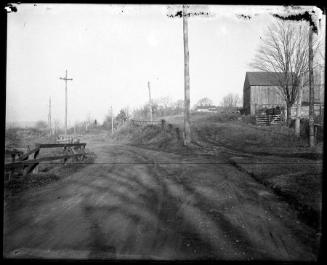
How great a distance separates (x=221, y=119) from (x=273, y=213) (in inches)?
1356

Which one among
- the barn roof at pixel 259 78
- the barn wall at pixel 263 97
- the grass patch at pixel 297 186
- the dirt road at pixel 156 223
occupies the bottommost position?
the dirt road at pixel 156 223

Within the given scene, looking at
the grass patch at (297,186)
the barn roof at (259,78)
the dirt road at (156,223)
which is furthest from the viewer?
the barn roof at (259,78)

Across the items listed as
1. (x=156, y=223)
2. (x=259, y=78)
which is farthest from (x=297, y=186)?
(x=259, y=78)

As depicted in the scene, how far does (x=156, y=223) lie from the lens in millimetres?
4434

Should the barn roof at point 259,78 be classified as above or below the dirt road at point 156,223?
above

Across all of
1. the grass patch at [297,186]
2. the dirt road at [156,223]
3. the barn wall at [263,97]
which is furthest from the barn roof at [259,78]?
the dirt road at [156,223]

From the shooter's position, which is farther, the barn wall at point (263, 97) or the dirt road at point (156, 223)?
the barn wall at point (263, 97)

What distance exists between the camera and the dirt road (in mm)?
3428

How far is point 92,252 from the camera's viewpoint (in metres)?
3.37

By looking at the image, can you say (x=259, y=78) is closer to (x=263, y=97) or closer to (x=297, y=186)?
(x=263, y=97)

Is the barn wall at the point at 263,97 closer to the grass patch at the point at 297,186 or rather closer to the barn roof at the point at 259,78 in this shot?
the barn roof at the point at 259,78

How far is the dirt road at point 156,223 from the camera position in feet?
11.2

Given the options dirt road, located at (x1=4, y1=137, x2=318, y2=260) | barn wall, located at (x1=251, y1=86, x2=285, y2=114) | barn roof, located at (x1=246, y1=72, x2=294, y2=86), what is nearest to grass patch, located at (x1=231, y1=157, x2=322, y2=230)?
dirt road, located at (x1=4, y1=137, x2=318, y2=260)

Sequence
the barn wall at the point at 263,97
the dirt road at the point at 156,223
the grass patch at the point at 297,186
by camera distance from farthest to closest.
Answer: the barn wall at the point at 263,97
the grass patch at the point at 297,186
the dirt road at the point at 156,223
